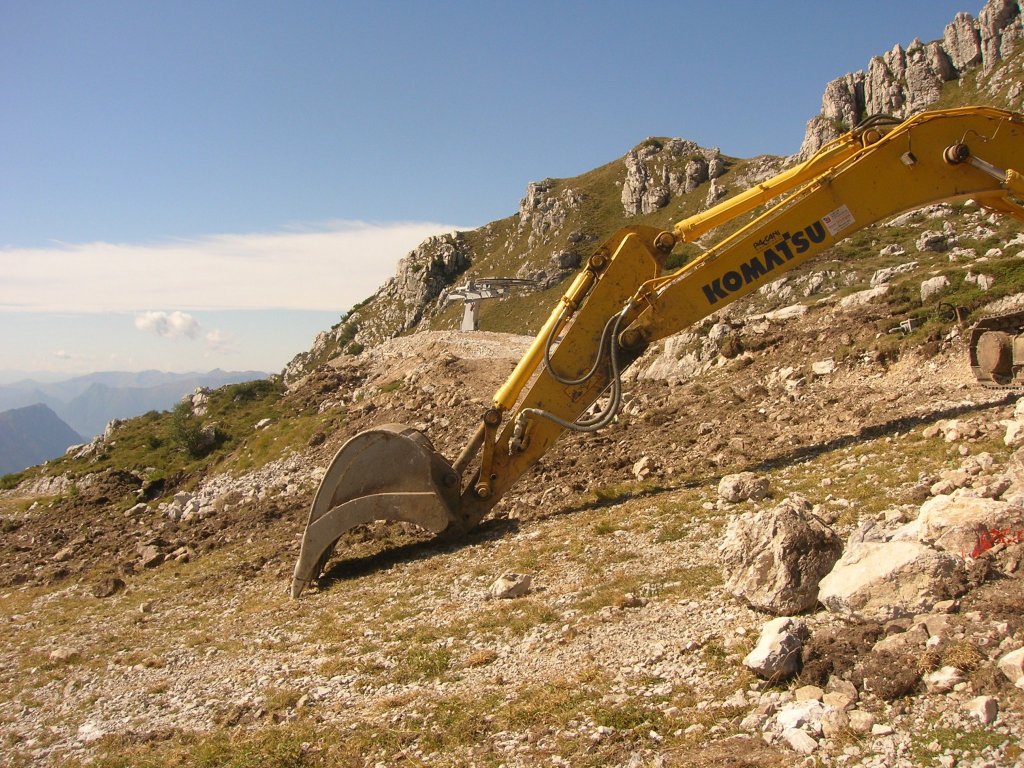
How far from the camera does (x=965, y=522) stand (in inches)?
233

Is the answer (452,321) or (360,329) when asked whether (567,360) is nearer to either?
(452,321)

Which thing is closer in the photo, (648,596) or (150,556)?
(648,596)

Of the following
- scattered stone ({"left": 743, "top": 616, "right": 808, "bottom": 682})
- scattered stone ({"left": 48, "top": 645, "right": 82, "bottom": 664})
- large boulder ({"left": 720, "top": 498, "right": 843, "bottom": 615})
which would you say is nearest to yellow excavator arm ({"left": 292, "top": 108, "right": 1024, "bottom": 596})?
scattered stone ({"left": 48, "top": 645, "right": 82, "bottom": 664})

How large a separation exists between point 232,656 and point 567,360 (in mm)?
6314

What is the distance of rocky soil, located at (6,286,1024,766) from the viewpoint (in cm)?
Result: 504

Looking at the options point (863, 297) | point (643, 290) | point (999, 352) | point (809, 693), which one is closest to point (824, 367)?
point (999, 352)

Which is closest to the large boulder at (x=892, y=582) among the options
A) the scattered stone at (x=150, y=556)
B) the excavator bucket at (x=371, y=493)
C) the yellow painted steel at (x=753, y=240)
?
the yellow painted steel at (x=753, y=240)

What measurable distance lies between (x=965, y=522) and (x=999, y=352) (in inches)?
292

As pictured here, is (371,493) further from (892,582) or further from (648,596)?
(892,582)

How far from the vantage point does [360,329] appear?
10819cm

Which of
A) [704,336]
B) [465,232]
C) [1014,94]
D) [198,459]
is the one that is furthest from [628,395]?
[465,232]

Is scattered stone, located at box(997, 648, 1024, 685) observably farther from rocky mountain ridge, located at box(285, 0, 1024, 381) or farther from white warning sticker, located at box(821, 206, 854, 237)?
rocky mountain ridge, located at box(285, 0, 1024, 381)

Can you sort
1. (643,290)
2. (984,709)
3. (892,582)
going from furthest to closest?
(643,290), (892,582), (984,709)

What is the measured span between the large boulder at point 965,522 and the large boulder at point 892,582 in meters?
0.24
